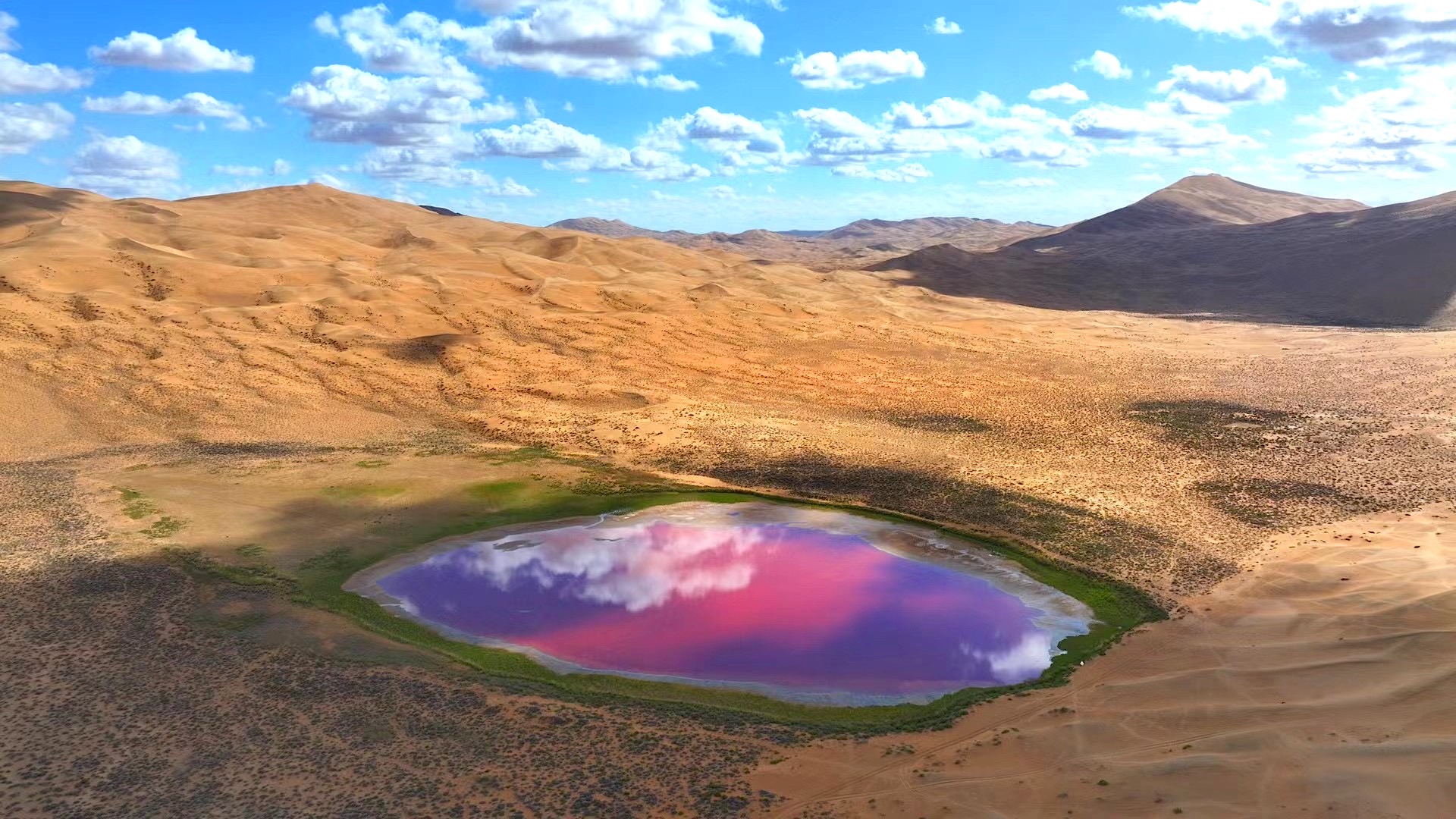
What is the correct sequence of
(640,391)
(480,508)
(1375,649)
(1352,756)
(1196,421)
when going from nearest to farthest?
1. (1352,756)
2. (1375,649)
3. (480,508)
4. (1196,421)
5. (640,391)

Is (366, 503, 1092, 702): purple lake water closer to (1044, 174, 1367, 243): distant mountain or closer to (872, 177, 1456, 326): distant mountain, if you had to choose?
(872, 177, 1456, 326): distant mountain

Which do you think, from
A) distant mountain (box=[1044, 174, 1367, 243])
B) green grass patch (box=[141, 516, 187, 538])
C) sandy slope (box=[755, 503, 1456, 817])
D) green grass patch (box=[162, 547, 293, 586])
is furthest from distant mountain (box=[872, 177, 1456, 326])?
green grass patch (box=[141, 516, 187, 538])

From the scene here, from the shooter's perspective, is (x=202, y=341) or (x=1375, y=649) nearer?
(x=1375, y=649)

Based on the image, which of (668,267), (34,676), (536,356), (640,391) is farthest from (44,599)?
(668,267)

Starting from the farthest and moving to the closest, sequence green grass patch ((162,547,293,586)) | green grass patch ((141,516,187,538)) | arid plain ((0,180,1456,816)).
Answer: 1. green grass patch ((141,516,187,538))
2. green grass patch ((162,547,293,586))
3. arid plain ((0,180,1456,816))

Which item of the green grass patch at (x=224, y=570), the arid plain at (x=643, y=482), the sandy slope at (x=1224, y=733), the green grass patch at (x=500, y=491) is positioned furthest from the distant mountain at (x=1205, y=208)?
the green grass patch at (x=224, y=570)

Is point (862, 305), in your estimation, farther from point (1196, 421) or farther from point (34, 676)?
point (34, 676)

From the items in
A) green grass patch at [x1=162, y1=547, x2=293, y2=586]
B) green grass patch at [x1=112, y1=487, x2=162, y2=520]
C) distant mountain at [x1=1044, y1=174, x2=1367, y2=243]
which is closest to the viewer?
green grass patch at [x1=162, y1=547, x2=293, y2=586]

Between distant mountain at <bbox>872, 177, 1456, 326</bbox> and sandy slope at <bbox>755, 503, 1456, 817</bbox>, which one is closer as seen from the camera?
sandy slope at <bbox>755, 503, 1456, 817</bbox>

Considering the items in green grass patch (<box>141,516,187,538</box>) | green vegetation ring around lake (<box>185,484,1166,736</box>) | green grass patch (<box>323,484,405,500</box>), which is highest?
green grass patch (<box>323,484,405,500</box>)
